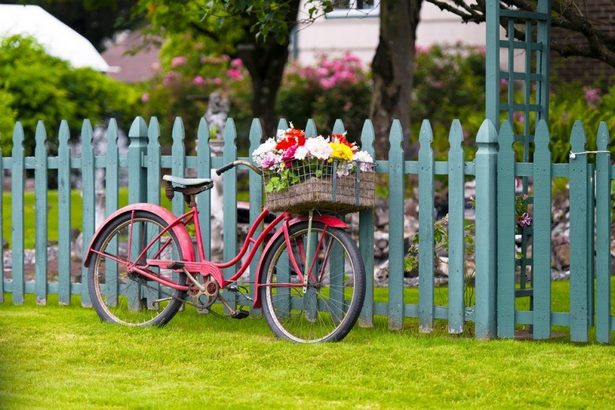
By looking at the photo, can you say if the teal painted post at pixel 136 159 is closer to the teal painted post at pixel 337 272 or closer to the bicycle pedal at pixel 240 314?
the bicycle pedal at pixel 240 314

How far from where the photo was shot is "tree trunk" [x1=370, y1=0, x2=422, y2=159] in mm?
14648

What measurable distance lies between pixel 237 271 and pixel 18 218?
1995 millimetres

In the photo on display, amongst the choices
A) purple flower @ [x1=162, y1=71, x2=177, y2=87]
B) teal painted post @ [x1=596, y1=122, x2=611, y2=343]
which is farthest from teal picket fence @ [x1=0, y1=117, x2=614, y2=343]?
purple flower @ [x1=162, y1=71, x2=177, y2=87]

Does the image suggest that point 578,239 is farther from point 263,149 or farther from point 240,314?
point 240,314

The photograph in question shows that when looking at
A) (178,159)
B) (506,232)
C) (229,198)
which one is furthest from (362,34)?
(506,232)

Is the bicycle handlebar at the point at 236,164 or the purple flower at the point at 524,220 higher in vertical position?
the bicycle handlebar at the point at 236,164

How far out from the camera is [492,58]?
313 inches

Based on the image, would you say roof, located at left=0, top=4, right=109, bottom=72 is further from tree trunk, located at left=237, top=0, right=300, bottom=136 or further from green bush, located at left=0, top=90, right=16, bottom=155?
tree trunk, located at left=237, top=0, right=300, bottom=136

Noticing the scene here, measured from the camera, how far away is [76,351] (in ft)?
23.7

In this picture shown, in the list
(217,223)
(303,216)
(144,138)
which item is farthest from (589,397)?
(217,223)

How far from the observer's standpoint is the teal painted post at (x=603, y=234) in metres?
7.37

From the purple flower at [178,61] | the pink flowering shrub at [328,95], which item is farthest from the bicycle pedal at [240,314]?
the purple flower at [178,61]

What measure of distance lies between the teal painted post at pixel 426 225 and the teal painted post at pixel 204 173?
1459mm

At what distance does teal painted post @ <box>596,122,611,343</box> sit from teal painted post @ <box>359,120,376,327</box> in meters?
1.37
